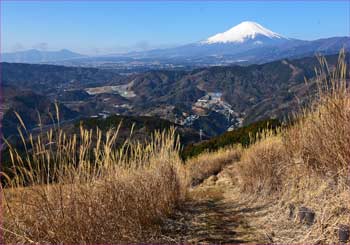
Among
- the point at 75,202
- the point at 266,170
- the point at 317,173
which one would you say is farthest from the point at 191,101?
the point at 75,202

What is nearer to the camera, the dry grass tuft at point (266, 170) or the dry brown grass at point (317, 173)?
the dry brown grass at point (317, 173)

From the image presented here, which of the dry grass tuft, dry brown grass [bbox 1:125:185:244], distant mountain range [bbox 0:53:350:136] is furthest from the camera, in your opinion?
distant mountain range [bbox 0:53:350:136]

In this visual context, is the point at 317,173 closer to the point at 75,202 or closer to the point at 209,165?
the point at 75,202

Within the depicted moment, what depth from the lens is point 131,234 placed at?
11.3 feet

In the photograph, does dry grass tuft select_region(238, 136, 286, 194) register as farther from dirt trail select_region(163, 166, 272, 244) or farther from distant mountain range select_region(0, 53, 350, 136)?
distant mountain range select_region(0, 53, 350, 136)

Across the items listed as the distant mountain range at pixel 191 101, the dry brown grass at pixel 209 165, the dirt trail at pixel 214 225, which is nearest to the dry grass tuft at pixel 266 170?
the dirt trail at pixel 214 225

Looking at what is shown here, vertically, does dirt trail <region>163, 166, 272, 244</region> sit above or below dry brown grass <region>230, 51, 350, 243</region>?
below

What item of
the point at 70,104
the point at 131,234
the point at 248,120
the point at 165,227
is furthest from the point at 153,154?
the point at 70,104

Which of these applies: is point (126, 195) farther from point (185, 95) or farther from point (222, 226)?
point (185, 95)

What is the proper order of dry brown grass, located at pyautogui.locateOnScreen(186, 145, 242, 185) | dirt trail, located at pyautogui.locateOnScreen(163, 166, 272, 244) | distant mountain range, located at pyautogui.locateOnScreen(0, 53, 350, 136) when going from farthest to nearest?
distant mountain range, located at pyautogui.locateOnScreen(0, 53, 350, 136)
dry brown grass, located at pyautogui.locateOnScreen(186, 145, 242, 185)
dirt trail, located at pyautogui.locateOnScreen(163, 166, 272, 244)

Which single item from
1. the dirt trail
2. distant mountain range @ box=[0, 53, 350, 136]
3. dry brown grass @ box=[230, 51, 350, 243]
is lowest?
distant mountain range @ box=[0, 53, 350, 136]

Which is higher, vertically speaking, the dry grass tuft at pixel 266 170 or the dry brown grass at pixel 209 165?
the dry grass tuft at pixel 266 170

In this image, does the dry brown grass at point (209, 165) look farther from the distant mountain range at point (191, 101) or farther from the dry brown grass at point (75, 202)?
the distant mountain range at point (191, 101)

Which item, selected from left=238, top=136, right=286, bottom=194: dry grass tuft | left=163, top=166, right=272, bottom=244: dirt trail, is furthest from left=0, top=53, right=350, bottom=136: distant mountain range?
left=163, top=166, right=272, bottom=244: dirt trail
